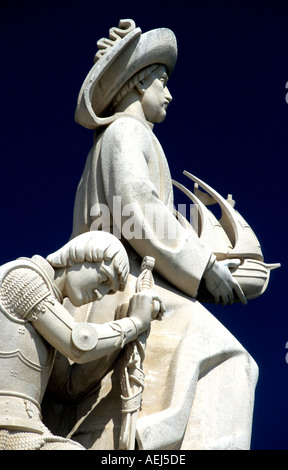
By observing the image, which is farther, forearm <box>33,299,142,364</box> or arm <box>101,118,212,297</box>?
arm <box>101,118,212,297</box>

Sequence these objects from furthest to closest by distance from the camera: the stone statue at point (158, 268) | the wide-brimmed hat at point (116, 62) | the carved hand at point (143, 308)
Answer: the wide-brimmed hat at point (116, 62)
the stone statue at point (158, 268)
the carved hand at point (143, 308)

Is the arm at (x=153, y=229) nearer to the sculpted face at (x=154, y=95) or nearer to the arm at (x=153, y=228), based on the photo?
the arm at (x=153, y=228)

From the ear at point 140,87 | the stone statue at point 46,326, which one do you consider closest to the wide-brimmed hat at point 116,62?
the ear at point 140,87

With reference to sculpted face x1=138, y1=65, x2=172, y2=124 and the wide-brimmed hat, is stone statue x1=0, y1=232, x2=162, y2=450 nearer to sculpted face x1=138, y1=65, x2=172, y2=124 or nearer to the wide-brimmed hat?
the wide-brimmed hat

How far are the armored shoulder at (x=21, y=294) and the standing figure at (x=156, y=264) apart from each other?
0.95 m

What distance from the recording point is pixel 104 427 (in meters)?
7.87

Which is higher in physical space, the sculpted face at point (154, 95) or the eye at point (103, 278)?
the sculpted face at point (154, 95)

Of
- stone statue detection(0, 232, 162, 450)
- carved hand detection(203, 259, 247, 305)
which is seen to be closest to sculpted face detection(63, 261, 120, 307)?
stone statue detection(0, 232, 162, 450)

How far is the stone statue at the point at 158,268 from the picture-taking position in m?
8.02

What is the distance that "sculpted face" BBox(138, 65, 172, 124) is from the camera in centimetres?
946

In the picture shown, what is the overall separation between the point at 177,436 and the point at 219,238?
2.24m

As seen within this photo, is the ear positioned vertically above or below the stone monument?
above

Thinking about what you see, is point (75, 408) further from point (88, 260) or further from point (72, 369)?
point (88, 260)

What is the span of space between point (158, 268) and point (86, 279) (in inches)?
42.1
